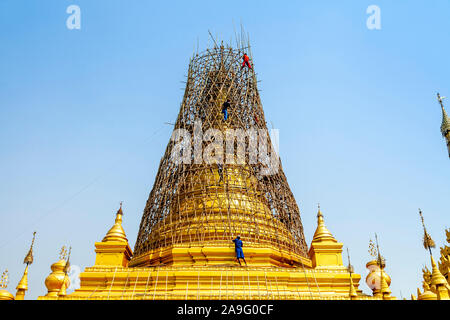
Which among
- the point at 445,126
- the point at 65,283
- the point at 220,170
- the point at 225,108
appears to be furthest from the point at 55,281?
the point at 445,126

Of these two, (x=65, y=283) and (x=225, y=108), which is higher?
(x=225, y=108)

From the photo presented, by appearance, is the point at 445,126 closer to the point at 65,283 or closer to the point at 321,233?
the point at 321,233

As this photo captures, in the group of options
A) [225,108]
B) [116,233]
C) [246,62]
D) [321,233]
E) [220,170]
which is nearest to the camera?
[321,233]

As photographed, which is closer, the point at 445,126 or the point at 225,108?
the point at 225,108

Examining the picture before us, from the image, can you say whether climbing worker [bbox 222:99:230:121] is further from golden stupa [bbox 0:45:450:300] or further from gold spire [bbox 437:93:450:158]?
gold spire [bbox 437:93:450:158]

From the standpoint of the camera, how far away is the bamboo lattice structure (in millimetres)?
21016

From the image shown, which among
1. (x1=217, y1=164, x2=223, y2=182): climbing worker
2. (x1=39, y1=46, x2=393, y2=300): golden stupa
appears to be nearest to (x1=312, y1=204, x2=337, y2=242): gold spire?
(x1=39, y1=46, x2=393, y2=300): golden stupa

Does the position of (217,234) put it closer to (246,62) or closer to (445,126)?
(246,62)

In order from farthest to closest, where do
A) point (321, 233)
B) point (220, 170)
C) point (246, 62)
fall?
point (246, 62) → point (220, 170) → point (321, 233)

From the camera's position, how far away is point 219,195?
22.5 meters

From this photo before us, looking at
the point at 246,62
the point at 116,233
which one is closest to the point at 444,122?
the point at 246,62

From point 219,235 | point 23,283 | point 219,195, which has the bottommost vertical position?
point 23,283

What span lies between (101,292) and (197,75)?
615 inches
